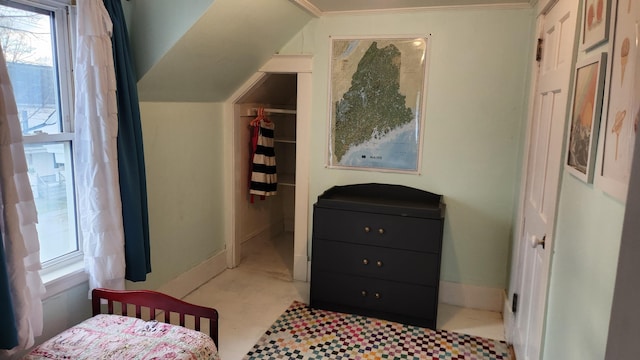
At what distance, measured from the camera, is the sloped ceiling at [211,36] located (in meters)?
2.37

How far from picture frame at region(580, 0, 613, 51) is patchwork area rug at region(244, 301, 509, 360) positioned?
6.00ft

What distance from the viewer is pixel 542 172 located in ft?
7.09

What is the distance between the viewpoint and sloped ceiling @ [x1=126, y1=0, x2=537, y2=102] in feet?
7.77

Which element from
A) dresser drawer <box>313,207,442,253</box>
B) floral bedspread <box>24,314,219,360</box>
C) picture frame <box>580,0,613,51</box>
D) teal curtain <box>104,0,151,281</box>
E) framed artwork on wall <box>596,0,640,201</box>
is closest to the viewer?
framed artwork on wall <box>596,0,640,201</box>

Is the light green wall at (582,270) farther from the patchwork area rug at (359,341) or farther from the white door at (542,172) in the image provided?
the patchwork area rug at (359,341)

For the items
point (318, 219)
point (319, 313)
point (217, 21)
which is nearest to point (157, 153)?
point (217, 21)

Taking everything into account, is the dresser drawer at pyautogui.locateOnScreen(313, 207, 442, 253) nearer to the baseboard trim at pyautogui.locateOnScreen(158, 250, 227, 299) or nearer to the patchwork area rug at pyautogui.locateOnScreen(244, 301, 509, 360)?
the patchwork area rug at pyautogui.locateOnScreen(244, 301, 509, 360)

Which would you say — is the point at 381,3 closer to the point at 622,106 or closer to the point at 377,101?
the point at 377,101

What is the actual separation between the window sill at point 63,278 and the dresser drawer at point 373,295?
1.44m

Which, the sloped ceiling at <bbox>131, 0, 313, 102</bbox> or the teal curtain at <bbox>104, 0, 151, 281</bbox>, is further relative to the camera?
the sloped ceiling at <bbox>131, 0, 313, 102</bbox>

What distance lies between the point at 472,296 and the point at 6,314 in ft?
9.18

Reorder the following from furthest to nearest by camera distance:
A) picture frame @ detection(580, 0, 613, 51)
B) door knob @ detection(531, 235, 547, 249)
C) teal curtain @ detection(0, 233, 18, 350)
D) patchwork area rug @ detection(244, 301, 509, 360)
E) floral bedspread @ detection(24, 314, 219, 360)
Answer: patchwork area rug @ detection(244, 301, 509, 360), door knob @ detection(531, 235, 547, 249), floral bedspread @ detection(24, 314, 219, 360), teal curtain @ detection(0, 233, 18, 350), picture frame @ detection(580, 0, 613, 51)

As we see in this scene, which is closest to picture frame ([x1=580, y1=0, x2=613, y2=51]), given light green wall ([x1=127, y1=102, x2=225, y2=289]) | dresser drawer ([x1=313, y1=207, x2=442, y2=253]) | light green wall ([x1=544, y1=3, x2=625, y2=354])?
light green wall ([x1=544, y1=3, x2=625, y2=354])

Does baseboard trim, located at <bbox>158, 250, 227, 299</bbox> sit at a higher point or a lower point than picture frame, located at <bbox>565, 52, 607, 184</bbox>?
lower
